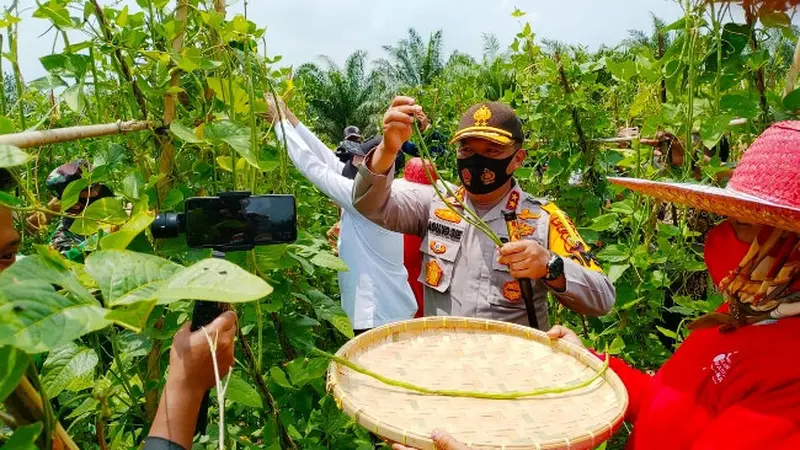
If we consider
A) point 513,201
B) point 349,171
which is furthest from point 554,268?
point 349,171

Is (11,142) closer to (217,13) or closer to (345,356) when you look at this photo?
(217,13)

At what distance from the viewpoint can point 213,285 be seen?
1.29 ft

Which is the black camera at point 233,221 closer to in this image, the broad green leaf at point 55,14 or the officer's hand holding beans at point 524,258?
the broad green leaf at point 55,14

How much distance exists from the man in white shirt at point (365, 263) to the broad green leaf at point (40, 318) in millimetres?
2100

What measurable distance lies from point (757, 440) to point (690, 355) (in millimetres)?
259

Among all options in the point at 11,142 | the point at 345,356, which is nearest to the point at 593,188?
the point at 345,356

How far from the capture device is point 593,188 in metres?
2.82

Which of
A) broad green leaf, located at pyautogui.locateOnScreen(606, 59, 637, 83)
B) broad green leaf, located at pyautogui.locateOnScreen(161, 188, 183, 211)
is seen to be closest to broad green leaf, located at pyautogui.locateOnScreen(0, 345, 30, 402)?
broad green leaf, located at pyautogui.locateOnScreen(161, 188, 183, 211)

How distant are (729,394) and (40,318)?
3.31 feet

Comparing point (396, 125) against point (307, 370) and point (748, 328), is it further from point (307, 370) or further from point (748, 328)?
point (748, 328)

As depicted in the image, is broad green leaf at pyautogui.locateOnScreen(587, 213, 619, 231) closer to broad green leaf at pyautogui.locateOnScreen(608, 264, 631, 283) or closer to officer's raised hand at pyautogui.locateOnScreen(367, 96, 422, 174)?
broad green leaf at pyautogui.locateOnScreen(608, 264, 631, 283)

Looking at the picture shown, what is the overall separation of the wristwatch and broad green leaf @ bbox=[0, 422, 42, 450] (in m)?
1.23

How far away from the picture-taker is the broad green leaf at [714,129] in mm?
1477

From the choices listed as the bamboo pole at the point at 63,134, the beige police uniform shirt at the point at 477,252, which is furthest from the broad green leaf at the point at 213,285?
the beige police uniform shirt at the point at 477,252
